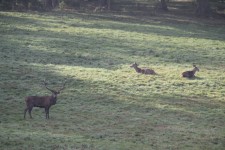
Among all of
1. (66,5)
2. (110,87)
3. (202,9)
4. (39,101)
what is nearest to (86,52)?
(110,87)

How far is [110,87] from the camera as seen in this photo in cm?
2439

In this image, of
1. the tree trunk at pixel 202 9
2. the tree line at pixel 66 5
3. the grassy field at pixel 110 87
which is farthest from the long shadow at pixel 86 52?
the tree trunk at pixel 202 9

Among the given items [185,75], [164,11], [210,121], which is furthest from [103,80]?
[164,11]

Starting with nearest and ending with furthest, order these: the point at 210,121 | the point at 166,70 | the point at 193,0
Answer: the point at 210,121 → the point at 166,70 → the point at 193,0

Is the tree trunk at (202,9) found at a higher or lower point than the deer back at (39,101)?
higher

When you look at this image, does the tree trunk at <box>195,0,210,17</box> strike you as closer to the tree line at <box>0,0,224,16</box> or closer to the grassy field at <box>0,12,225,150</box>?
the tree line at <box>0,0,224,16</box>

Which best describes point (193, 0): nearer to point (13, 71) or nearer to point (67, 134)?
point (13, 71)

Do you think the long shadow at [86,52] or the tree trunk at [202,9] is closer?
the long shadow at [86,52]

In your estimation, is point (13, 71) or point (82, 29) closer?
point (13, 71)

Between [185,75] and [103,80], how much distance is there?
16.8ft

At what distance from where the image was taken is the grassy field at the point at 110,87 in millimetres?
Result: 16625

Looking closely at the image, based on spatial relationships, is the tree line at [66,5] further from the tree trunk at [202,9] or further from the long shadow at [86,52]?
the long shadow at [86,52]

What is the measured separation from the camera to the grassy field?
54.5 feet

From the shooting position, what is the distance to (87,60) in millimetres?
30906
